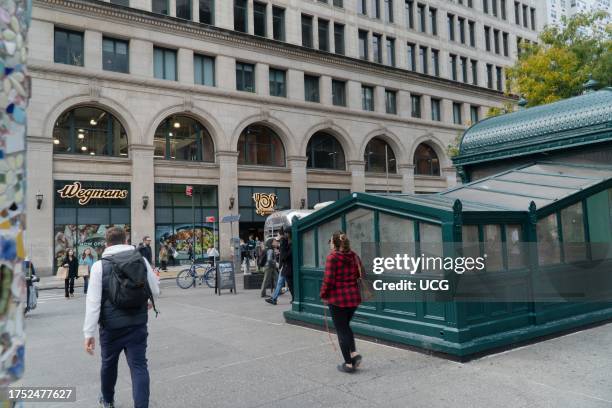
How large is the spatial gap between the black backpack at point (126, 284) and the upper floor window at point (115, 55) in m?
25.1

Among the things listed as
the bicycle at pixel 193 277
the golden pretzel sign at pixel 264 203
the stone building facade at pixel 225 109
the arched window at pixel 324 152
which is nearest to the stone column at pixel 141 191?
the stone building facade at pixel 225 109

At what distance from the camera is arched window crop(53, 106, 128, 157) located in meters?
25.4

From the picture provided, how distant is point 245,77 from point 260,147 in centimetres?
472

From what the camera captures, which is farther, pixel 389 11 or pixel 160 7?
pixel 389 11

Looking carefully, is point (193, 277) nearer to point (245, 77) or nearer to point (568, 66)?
point (245, 77)

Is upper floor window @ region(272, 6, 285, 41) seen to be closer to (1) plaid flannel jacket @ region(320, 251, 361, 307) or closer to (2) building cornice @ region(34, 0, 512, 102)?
(2) building cornice @ region(34, 0, 512, 102)

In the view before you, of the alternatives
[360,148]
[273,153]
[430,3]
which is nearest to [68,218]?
[273,153]

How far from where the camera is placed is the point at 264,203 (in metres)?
31.3

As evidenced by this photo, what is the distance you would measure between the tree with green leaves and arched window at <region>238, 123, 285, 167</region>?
1592cm

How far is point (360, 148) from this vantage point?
3584cm

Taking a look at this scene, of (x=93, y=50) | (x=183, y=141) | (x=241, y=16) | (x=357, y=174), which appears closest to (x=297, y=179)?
(x=357, y=174)

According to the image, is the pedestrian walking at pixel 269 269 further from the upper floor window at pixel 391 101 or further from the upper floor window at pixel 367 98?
the upper floor window at pixel 391 101

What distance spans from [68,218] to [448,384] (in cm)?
2388

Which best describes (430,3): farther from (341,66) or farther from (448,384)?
(448,384)
